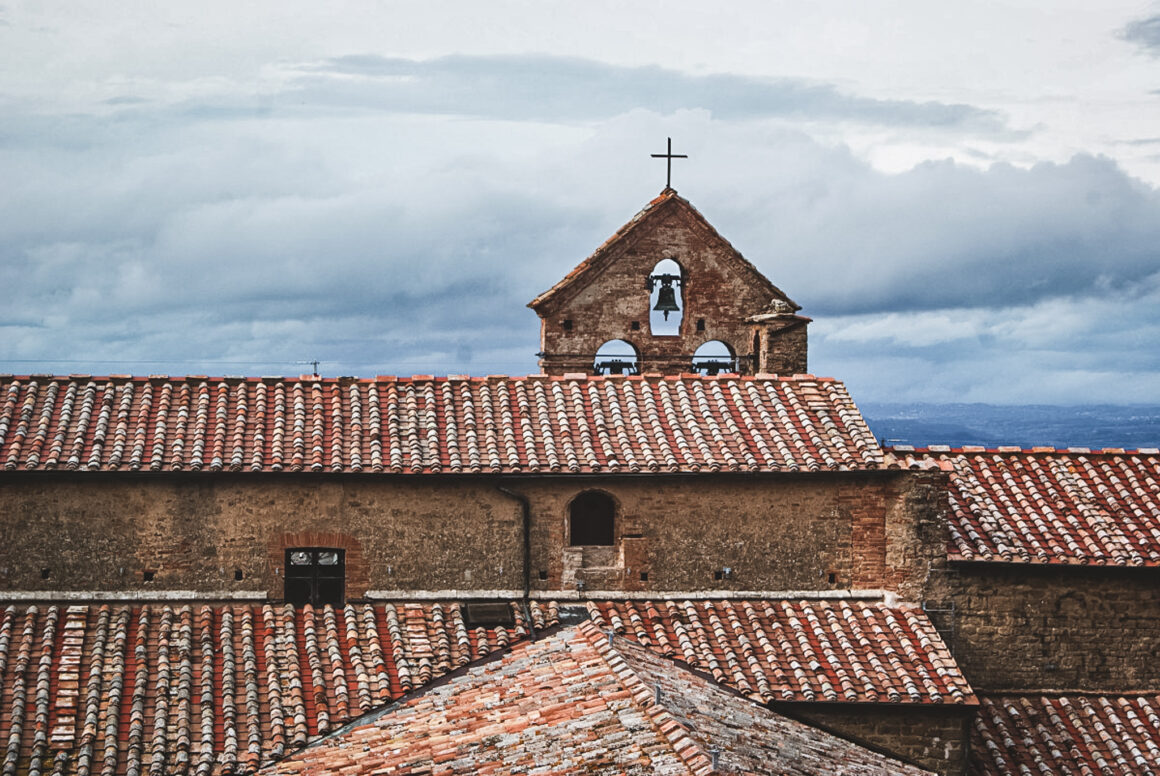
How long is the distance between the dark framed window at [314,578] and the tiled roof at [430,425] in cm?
135

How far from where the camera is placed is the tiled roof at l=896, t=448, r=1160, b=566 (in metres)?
19.2

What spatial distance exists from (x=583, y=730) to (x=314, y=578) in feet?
20.6

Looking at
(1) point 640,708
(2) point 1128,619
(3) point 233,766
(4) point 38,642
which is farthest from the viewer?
(2) point 1128,619

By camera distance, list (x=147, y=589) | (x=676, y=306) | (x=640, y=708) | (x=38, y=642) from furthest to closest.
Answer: (x=676, y=306) → (x=147, y=589) → (x=38, y=642) → (x=640, y=708)

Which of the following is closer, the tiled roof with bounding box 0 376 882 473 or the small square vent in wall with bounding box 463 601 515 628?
the small square vent in wall with bounding box 463 601 515 628

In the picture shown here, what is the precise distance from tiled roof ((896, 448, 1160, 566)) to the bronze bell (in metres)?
4.92

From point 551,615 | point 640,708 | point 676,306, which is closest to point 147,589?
point 551,615

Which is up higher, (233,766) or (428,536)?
(428,536)

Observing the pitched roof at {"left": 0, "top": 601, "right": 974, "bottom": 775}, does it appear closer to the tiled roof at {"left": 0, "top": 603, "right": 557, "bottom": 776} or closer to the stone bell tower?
the tiled roof at {"left": 0, "top": 603, "right": 557, "bottom": 776}

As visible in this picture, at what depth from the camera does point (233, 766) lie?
15.0m

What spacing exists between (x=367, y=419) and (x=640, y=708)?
7.16m

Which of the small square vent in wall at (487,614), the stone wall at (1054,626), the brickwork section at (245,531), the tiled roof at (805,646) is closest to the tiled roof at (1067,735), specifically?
the stone wall at (1054,626)

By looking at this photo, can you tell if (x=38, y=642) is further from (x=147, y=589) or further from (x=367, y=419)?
(x=367, y=419)

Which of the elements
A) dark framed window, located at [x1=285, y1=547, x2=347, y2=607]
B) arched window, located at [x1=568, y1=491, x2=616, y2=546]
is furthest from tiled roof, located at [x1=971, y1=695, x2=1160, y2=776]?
dark framed window, located at [x1=285, y1=547, x2=347, y2=607]
